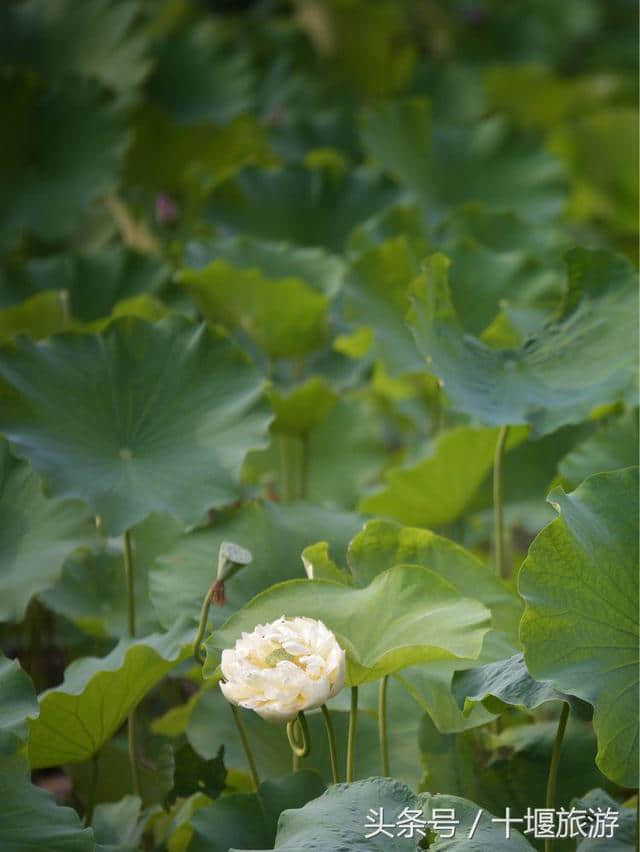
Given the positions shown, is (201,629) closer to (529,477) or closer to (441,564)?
(441,564)

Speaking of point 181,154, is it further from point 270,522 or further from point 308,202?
point 270,522

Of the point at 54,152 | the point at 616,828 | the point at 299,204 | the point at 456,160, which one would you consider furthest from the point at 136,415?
the point at 456,160

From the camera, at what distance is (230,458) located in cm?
124

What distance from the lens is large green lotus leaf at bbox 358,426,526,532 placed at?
1.40 metres

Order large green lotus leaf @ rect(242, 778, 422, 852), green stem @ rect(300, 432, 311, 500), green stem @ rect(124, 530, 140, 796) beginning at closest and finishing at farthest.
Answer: large green lotus leaf @ rect(242, 778, 422, 852)
green stem @ rect(124, 530, 140, 796)
green stem @ rect(300, 432, 311, 500)

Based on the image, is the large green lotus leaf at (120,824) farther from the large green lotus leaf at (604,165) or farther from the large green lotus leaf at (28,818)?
the large green lotus leaf at (604,165)

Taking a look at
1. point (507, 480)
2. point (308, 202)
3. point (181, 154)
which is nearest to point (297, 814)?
point (507, 480)

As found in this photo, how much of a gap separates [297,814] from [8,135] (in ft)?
4.97

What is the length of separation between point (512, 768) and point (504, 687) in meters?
0.22

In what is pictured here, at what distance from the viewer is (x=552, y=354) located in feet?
4.41

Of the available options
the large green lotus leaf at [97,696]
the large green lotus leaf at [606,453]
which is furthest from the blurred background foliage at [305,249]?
the large green lotus leaf at [97,696]

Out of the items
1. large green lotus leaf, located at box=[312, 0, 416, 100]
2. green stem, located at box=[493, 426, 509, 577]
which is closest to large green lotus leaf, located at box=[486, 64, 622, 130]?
large green lotus leaf, located at box=[312, 0, 416, 100]

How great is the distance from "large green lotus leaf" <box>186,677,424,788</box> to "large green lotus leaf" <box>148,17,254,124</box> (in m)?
1.42

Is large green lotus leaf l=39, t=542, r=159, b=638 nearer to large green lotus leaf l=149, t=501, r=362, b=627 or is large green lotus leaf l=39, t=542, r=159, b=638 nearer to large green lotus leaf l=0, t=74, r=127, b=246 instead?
large green lotus leaf l=149, t=501, r=362, b=627
